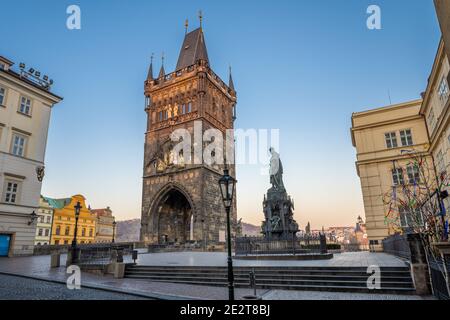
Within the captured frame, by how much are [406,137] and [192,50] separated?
112 feet

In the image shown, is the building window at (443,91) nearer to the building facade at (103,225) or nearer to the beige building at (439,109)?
the beige building at (439,109)

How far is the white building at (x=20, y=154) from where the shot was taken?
2089 centimetres

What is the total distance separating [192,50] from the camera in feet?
149

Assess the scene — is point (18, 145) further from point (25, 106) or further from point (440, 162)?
point (440, 162)

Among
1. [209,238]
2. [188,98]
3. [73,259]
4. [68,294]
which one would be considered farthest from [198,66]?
[68,294]

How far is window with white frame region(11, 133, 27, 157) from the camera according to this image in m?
22.0

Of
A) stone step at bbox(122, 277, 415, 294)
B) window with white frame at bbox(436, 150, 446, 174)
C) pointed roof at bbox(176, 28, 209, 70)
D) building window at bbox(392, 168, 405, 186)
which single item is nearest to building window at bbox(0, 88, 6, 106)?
stone step at bbox(122, 277, 415, 294)

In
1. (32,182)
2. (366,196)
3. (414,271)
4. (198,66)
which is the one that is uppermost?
(198,66)

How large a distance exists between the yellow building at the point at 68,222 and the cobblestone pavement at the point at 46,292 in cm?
5495

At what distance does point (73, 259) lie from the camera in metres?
14.7

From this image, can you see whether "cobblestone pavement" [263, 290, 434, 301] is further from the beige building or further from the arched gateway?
the arched gateway

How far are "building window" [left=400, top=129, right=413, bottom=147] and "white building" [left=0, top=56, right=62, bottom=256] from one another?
30.4m
